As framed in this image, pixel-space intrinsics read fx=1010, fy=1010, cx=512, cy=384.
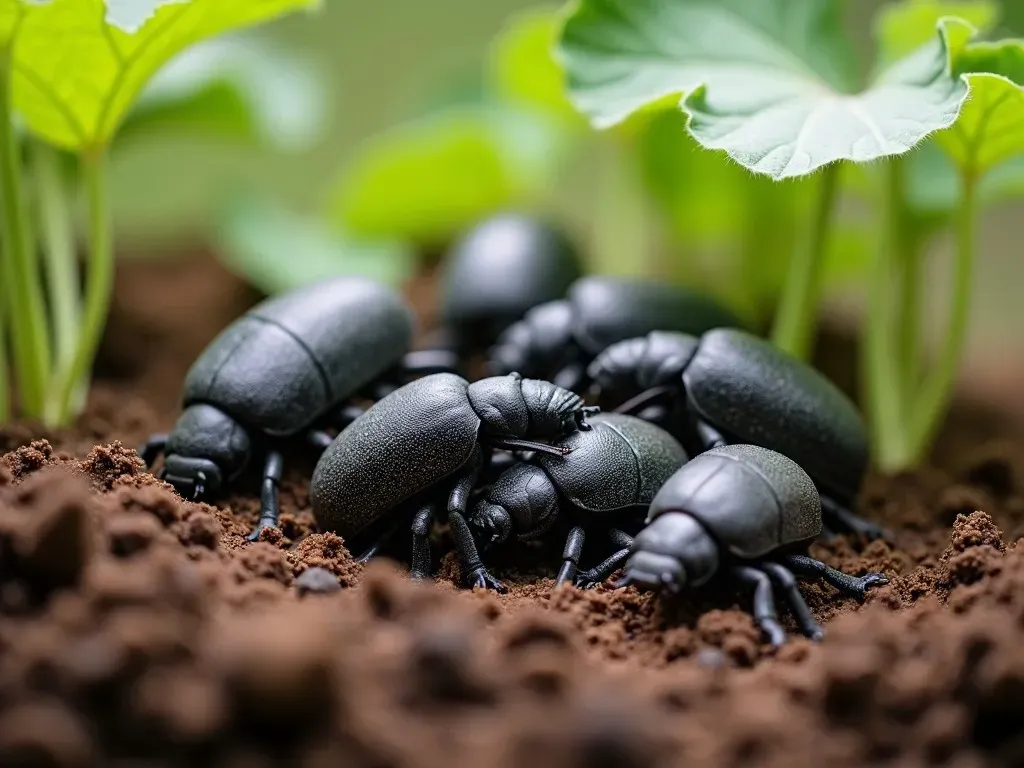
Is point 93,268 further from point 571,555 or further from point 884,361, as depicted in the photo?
point 884,361

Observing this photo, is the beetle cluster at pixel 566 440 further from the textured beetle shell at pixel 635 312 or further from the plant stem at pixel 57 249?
the plant stem at pixel 57 249

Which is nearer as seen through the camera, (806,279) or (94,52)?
(94,52)

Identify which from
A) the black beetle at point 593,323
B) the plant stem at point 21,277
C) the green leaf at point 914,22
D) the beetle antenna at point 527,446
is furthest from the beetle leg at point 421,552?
the green leaf at point 914,22

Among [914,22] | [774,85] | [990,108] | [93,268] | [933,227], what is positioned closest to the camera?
[990,108]

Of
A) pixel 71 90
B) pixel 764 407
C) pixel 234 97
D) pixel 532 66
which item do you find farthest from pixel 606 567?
pixel 234 97

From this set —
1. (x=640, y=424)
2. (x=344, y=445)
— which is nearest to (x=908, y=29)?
(x=640, y=424)

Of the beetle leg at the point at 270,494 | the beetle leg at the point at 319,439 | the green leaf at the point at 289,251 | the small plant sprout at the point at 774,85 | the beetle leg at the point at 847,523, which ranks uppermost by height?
the small plant sprout at the point at 774,85
